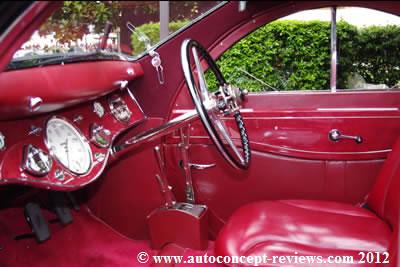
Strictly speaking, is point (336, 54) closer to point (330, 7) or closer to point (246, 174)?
point (330, 7)

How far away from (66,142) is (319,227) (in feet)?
3.26

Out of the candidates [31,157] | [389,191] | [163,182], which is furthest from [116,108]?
[389,191]

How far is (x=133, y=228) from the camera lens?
205cm

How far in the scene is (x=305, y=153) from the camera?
1.79 m

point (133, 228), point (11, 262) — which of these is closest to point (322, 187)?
point (133, 228)

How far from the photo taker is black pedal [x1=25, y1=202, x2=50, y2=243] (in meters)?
1.79

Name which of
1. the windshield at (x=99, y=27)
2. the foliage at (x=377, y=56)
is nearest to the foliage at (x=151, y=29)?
the windshield at (x=99, y=27)

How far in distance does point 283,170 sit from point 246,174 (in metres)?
0.16

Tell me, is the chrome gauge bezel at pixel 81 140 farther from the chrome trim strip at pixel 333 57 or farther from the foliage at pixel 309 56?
the chrome trim strip at pixel 333 57

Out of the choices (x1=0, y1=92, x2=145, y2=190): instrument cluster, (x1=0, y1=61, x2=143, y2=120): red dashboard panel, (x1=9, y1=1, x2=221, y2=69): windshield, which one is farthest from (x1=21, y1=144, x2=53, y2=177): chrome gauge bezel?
(x1=9, y1=1, x2=221, y2=69): windshield

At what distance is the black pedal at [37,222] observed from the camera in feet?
5.86

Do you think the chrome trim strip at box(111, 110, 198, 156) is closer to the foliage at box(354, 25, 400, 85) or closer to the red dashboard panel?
the red dashboard panel

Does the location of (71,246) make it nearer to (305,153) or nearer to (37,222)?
(37,222)

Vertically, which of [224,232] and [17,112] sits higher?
[17,112]
